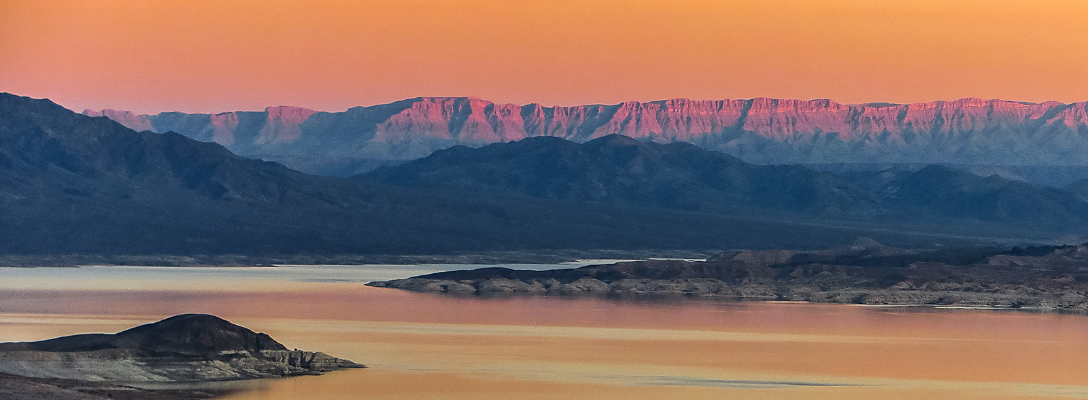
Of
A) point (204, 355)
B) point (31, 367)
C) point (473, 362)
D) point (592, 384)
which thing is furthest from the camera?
point (473, 362)

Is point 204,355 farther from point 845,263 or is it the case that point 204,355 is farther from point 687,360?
point 845,263

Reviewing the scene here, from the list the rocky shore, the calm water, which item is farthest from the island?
the rocky shore

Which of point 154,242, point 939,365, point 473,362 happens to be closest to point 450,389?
point 473,362

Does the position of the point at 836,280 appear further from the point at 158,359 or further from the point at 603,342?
the point at 158,359

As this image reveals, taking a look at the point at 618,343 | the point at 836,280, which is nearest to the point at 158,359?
the point at 618,343

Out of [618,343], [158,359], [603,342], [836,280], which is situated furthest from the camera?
[836,280]

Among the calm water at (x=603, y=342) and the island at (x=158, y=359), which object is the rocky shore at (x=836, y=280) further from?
the island at (x=158, y=359)

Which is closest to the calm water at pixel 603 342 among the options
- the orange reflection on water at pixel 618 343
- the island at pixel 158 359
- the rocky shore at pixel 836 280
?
the orange reflection on water at pixel 618 343
